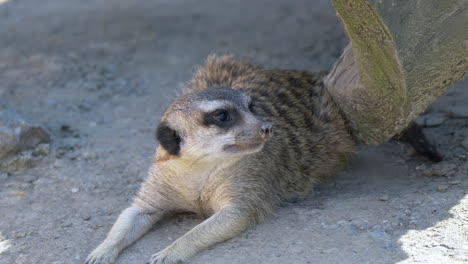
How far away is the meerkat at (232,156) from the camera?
2945 millimetres

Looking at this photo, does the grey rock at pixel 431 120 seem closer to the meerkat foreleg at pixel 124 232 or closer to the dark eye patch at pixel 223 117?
the dark eye patch at pixel 223 117

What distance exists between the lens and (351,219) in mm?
3068

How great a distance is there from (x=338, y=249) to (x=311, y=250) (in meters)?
0.12

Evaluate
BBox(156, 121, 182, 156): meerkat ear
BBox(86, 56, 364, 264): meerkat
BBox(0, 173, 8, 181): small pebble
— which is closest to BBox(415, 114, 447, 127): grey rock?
BBox(86, 56, 364, 264): meerkat

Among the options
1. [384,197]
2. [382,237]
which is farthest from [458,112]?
[382,237]

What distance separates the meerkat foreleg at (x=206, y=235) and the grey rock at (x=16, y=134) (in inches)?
66.5

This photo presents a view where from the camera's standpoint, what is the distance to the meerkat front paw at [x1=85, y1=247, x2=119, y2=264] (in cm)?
294

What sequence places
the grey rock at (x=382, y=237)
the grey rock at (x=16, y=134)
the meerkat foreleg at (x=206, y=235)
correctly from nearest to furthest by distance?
the grey rock at (x=382, y=237), the meerkat foreleg at (x=206, y=235), the grey rock at (x=16, y=134)

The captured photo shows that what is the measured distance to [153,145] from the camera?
4.34 metres

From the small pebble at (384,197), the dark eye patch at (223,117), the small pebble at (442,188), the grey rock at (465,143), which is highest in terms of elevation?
the dark eye patch at (223,117)

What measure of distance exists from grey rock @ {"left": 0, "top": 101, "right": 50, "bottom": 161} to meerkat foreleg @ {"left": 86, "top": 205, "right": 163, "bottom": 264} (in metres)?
1.22

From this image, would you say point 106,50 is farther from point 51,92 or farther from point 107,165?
point 107,165

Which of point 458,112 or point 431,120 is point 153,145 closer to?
point 431,120

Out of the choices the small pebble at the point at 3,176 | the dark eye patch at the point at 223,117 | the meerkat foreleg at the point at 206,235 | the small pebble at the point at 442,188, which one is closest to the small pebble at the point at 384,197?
the small pebble at the point at 442,188
